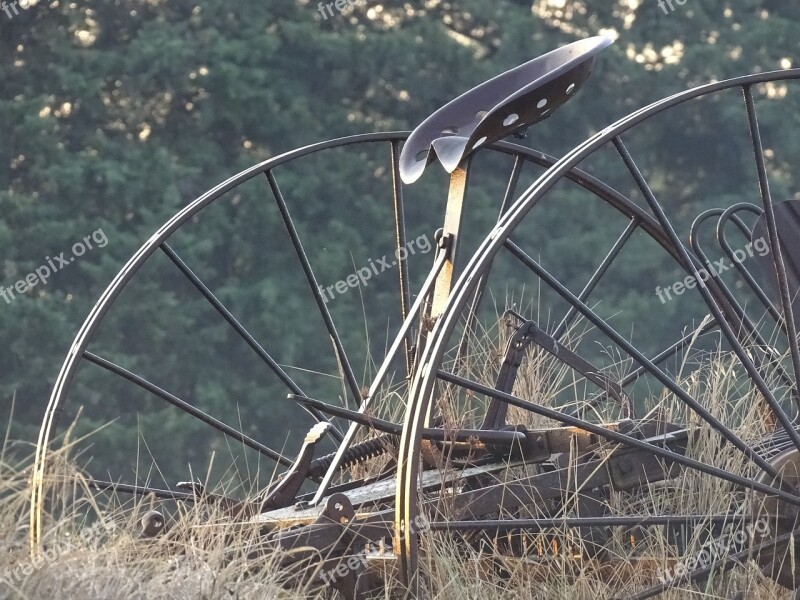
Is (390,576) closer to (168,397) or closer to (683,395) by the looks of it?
(683,395)

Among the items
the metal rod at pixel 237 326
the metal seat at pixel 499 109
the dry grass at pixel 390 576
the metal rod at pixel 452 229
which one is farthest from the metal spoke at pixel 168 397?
the metal seat at pixel 499 109

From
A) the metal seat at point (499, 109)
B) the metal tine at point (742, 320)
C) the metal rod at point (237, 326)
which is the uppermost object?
the metal seat at point (499, 109)

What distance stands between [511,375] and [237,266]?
8302 mm

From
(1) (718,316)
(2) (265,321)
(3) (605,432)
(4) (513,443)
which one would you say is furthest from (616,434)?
(2) (265,321)

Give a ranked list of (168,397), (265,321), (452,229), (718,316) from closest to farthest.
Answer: (718,316) → (452,229) → (168,397) → (265,321)

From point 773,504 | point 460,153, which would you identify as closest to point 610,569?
point 773,504

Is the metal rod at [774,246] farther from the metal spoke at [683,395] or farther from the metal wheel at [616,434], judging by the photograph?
the metal spoke at [683,395]

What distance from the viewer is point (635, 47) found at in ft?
41.3

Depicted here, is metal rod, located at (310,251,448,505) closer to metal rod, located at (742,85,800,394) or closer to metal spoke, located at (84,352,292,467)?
metal spoke, located at (84,352,292,467)

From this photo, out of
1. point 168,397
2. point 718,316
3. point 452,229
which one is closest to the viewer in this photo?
point 718,316

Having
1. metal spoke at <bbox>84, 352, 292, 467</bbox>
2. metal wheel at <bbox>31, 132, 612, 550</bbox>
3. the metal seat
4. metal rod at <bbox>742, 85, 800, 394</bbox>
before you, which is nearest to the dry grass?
metal spoke at <bbox>84, 352, 292, 467</bbox>

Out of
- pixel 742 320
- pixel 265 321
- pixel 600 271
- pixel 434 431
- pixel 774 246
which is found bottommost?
pixel 265 321

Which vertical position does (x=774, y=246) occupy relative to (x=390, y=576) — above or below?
above

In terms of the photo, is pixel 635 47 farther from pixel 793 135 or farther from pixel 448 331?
pixel 448 331
